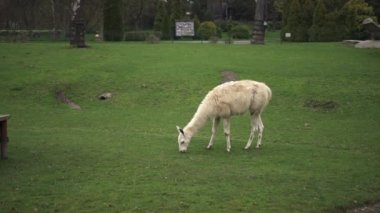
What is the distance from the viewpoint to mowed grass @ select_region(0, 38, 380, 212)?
996cm

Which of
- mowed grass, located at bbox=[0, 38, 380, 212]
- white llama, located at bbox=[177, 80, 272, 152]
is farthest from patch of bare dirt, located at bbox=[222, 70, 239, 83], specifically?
white llama, located at bbox=[177, 80, 272, 152]

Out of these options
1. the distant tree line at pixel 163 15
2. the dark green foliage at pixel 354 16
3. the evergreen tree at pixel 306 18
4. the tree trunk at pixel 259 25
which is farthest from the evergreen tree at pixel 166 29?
the dark green foliage at pixel 354 16

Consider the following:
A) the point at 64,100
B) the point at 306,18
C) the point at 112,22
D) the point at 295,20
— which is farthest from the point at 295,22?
the point at 64,100

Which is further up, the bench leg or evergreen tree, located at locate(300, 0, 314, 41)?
evergreen tree, located at locate(300, 0, 314, 41)

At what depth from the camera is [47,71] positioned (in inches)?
1118

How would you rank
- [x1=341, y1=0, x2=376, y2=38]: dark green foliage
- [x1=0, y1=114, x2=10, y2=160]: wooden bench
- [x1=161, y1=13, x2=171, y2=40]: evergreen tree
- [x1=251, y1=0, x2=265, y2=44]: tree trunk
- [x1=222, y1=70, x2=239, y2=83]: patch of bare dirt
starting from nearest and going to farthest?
[x1=0, y1=114, x2=10, y2=160]: wooden bench < [x1=222, y1=70, x2=239, y2=83]: patch of bare dirt < [x1=251, y1=0, x2=265, y2=44]: tree trunk < [x1=341, y1=0, x2=376, y2=38]: dark green foliage < [x1=161, y1=13, x2=171, y2=40]: evergreen tree

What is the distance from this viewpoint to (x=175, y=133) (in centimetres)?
1789

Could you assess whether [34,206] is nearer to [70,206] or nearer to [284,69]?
[70,206]

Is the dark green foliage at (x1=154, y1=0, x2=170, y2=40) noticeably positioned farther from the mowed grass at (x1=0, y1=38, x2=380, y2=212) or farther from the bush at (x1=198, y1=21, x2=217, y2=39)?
the mowed grass at (x1=0, y1=38, x2=380, y2=212)

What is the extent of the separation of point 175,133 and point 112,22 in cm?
3780

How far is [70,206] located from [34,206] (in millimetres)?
642

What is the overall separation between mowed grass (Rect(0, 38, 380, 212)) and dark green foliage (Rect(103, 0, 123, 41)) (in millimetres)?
15912

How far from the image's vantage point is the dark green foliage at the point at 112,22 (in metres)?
53.0

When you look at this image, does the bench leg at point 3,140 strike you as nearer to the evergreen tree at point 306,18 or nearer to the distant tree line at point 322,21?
the distant tree line at point 322,21
